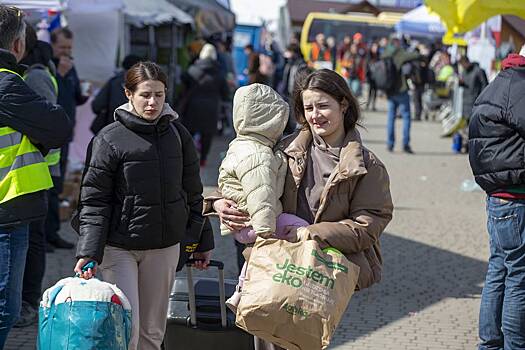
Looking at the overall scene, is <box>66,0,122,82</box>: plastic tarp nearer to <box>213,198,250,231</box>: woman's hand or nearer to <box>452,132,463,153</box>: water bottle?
<box>452,132,463,153</box>: water bottle

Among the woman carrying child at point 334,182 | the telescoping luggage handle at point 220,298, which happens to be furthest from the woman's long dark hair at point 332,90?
the telescoping luggage handle at point 220,298

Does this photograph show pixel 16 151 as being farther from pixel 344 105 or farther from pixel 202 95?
pixel 202 95

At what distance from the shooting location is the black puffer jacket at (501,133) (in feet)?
16.3

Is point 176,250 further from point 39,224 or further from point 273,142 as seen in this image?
point 39,224

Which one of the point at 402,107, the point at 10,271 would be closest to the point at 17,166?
the point at 10,271

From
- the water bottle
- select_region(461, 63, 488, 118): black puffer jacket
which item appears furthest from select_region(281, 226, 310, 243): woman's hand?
the water bottle

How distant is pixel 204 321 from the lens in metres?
4.99

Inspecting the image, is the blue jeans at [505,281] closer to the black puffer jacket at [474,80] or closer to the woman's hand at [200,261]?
the woman's hand at [200,261]

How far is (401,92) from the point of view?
17.1 meters

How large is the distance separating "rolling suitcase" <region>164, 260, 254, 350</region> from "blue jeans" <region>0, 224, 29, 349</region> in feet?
2.66

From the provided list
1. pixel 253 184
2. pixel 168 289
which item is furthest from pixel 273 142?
pixel 168 289

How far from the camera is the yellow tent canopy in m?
6.59

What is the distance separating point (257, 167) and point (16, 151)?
4.58 feet

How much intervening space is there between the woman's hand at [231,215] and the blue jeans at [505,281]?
167 centimetres
